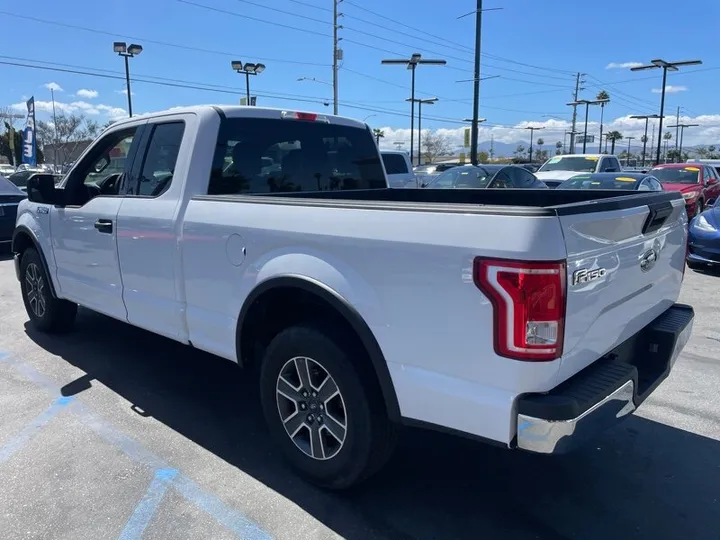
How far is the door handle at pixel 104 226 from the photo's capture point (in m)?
4.20

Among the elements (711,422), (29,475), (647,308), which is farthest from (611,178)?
(29,475)

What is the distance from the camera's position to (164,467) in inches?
132

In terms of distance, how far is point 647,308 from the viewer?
3.03 metres

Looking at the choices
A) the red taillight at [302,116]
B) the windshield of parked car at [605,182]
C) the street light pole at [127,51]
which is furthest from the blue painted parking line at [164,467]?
the street light pole at [127,51]

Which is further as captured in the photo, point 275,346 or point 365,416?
point 275,346

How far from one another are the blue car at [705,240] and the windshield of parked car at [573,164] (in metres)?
8.48

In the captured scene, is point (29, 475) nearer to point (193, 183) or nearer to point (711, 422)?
point (193, 183)

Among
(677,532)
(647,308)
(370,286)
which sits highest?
(370,286)

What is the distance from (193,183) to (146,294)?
35.3 inches

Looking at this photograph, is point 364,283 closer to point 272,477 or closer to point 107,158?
point 272,477

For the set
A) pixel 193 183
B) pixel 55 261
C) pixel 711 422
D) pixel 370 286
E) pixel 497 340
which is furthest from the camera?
pixel 55 261

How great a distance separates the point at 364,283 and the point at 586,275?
3.06ft

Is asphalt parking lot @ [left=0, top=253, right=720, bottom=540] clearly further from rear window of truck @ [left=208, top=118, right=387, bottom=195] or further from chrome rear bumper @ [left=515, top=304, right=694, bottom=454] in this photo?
rear window of truck @ [left=208, top=118, right=387, bottom=195]

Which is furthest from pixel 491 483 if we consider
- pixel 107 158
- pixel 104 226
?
pixel 107 158
